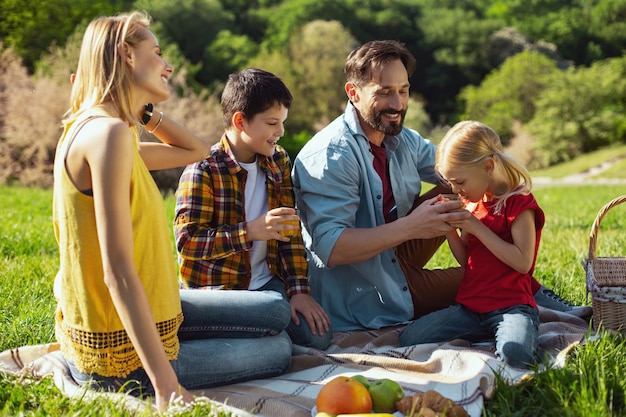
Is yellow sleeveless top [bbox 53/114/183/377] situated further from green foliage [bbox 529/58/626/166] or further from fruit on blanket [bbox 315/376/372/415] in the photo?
green foliage [bbox 529/58/626/166]

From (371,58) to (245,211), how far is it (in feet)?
3.74

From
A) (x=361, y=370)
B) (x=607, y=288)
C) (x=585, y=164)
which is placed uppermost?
(x=607, y=288)

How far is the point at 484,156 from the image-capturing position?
11.4 ft

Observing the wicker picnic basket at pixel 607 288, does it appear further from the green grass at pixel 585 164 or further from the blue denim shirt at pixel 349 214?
the green grass at pixel 585 164

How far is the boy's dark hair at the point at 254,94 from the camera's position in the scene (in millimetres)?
3555

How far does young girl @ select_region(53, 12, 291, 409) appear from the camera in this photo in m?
2.39

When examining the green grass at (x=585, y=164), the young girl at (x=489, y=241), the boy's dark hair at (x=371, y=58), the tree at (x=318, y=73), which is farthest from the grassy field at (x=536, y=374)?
the tree at (x=318, y=73)

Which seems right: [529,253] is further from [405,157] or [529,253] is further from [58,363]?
[58,363]

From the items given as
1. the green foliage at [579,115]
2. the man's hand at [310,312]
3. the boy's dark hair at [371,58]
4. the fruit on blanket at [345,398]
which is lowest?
the green foliage at [579,115]

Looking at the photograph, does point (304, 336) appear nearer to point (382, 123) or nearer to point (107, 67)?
point (382, 123)

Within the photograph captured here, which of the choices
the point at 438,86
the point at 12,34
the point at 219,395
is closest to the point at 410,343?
the point at 219,395

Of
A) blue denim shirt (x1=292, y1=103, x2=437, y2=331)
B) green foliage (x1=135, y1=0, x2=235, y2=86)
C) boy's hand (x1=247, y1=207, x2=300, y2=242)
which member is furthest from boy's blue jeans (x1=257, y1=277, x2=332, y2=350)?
green foliage (x1=135, y1=0, x2=235, y2=86)

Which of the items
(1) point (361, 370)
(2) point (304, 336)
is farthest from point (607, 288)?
(2) point (304, 336)

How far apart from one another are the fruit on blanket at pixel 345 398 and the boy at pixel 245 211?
0.95 m
